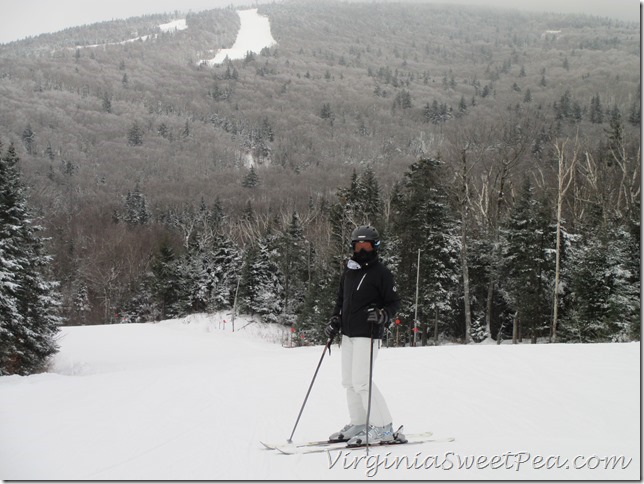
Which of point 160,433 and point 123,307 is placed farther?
point 123,307

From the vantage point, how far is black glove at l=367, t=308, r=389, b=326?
503cm

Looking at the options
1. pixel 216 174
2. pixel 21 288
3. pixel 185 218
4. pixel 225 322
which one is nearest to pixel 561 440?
pixel 21 288

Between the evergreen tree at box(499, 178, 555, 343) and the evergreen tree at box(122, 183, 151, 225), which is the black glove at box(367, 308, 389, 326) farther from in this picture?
the evergreen tree at box(122, 183, 151, 225)

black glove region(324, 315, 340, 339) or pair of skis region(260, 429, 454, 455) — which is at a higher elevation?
black glove region(324, 315, 340, 339)

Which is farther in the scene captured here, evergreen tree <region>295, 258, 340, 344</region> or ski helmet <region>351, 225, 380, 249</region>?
evergreen tree <region>295, 258, 340, 344</region>

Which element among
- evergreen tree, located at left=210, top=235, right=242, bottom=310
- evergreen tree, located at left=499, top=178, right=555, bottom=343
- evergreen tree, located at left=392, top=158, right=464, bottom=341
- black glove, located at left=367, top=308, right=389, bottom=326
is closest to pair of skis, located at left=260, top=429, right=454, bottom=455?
black glove, located at left=367, top=308, right=389, bottom=326

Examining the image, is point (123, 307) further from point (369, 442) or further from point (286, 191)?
point (286, 191)

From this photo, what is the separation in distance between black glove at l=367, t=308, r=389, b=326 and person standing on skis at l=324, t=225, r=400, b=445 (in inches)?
2.4

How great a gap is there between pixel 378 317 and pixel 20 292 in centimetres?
1827

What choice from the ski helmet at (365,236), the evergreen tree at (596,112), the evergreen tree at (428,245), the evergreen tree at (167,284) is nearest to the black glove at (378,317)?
the ski helmet at (365,236)

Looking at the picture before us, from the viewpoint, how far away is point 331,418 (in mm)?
7027

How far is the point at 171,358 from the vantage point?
27484mm

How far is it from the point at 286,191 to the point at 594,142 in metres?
69.0

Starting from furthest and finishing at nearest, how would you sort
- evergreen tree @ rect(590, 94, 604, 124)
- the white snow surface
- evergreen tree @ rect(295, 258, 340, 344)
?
evergreen tree @ rect(590, 94, 604, 124), evergreen tree @ rect(295, 258, 340, 344), the white snow surface
